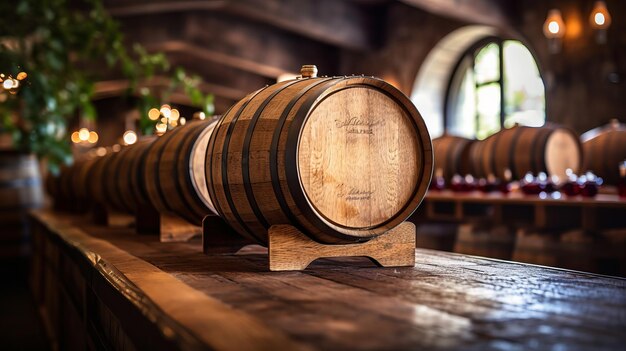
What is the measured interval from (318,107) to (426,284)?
20.3 inches

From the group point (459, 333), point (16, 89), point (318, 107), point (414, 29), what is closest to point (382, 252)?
point (318, 107)

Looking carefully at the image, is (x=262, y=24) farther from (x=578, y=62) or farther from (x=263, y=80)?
(x=578, y=62)

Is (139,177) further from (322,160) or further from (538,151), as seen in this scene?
(538,151)

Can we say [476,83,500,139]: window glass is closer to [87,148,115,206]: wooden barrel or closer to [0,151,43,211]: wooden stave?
[0,151,43,211]: wooden stave

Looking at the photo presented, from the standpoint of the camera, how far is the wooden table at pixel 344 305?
1083 mm

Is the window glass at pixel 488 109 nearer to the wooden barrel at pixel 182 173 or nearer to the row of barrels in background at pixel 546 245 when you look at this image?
the row of barrels in background at pixel 546 245

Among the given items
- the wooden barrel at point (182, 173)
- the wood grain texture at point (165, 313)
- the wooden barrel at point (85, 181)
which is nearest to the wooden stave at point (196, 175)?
the wooden barrel at point (182, 173)

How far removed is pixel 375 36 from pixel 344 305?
40.6ft

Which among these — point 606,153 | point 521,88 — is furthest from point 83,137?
point 606,153

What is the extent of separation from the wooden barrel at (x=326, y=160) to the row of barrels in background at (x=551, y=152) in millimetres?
4145

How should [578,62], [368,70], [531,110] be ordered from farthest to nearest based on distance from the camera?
1. [368,70]
2. [531,110]
3. [578,62]

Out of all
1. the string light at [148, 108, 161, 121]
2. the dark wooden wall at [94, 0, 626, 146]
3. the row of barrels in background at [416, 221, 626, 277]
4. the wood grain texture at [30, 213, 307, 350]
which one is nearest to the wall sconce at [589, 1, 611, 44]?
the dark wooden wall at [94, 0, 626, 146]

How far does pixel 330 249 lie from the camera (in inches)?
75.4

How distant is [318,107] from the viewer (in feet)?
6.02
